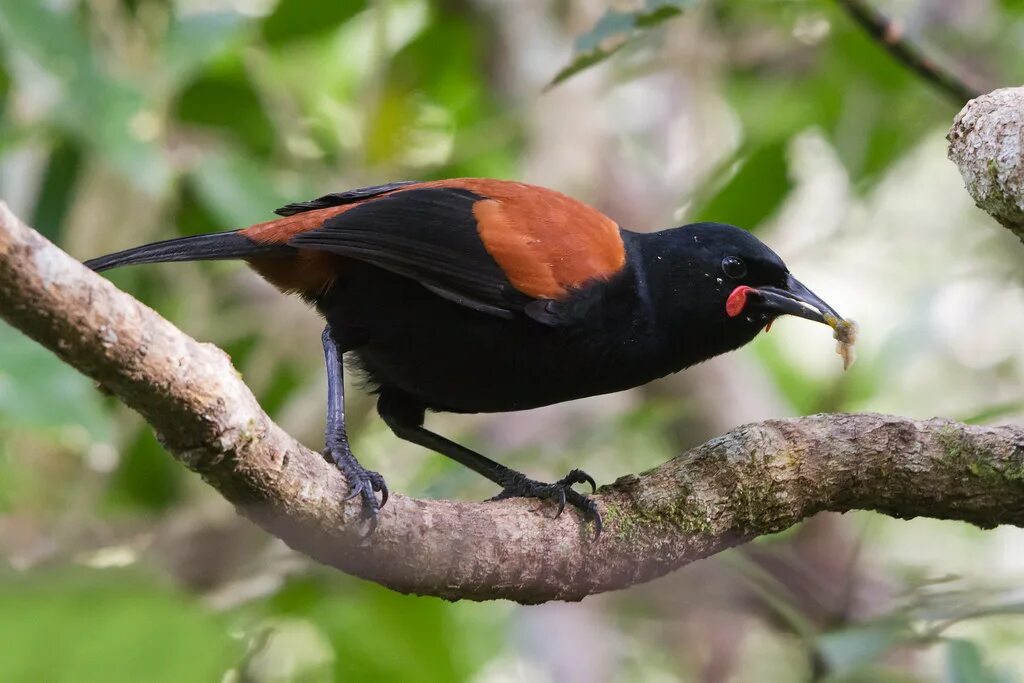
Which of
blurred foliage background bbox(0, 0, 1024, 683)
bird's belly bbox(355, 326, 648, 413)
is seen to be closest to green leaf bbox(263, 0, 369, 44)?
blurred foliage background bbox(0, 0, 1024, 683)

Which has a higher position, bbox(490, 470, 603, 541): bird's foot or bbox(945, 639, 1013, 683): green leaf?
bbox(490, 470, 603, 541): bird's foot

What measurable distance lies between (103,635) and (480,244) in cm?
192

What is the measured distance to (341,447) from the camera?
2621 mm

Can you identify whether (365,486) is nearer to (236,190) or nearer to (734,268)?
(734,268)

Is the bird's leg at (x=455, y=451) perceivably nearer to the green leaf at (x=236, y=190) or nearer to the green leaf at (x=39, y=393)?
the green leaf at (x=39, y=393)

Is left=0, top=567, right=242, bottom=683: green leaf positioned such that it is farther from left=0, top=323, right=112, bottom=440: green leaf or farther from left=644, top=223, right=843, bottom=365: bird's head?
left=644, top=223, right=843, bottom=365: bird's head

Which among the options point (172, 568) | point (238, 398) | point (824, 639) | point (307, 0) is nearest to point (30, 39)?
point (307, 0)

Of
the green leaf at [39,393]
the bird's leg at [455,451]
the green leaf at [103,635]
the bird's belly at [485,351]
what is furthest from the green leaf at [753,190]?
the green leaf at [103,635]

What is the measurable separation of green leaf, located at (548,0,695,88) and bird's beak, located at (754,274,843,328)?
30.2 inches

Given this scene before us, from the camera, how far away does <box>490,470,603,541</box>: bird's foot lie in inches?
94.1

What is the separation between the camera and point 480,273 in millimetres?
2861

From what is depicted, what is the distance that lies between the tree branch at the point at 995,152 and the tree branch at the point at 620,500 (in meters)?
0.55

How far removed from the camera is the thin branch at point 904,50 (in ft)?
10.6

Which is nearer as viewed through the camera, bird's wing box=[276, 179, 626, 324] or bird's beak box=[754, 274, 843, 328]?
bird's wing box=[276, 179, 626, 324]
